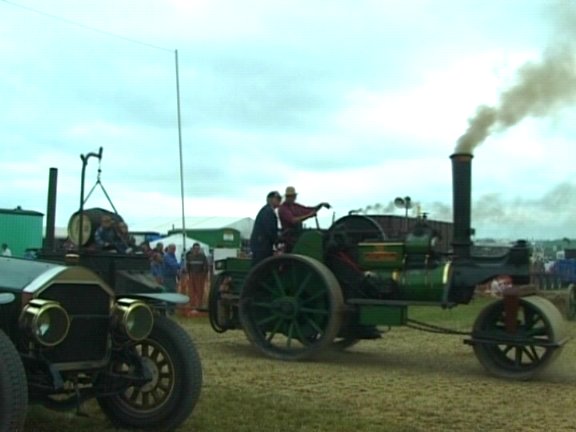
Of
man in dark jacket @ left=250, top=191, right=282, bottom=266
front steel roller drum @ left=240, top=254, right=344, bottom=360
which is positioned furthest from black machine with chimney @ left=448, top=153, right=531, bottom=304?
man in dark jacket @ left=250, top=191, right=282, bottom=266

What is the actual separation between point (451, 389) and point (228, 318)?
3.45 m

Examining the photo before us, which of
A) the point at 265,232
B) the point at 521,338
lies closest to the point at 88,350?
the point at 521,338

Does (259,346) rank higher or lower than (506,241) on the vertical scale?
lower

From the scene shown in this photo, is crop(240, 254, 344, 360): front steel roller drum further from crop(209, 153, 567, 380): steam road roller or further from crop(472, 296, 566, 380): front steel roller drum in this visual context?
crop(472, 296, 566, 380): front steel roller drum

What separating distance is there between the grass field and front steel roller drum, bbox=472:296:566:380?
0.17 metres

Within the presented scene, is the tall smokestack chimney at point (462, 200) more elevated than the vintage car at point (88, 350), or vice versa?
the tall smokestack chimney at point (462, 200)

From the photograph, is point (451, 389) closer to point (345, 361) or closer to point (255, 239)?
point (345, 361)

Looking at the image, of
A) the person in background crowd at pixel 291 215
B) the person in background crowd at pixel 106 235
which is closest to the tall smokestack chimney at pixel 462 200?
the person in background crowd at pixel 291 215

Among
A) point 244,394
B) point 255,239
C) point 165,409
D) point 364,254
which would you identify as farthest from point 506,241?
point 165,409

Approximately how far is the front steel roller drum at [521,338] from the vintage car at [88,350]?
3.73 metres

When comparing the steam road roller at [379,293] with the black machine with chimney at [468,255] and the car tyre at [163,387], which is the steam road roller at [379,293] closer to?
the black machine with chimney at [468,255]

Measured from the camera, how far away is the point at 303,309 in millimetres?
8844

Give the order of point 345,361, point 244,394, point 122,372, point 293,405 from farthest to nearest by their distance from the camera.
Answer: point 345,361 → point 244,394 → point 293,405 → point 122,372

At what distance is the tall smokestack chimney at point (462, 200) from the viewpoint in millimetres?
7984
